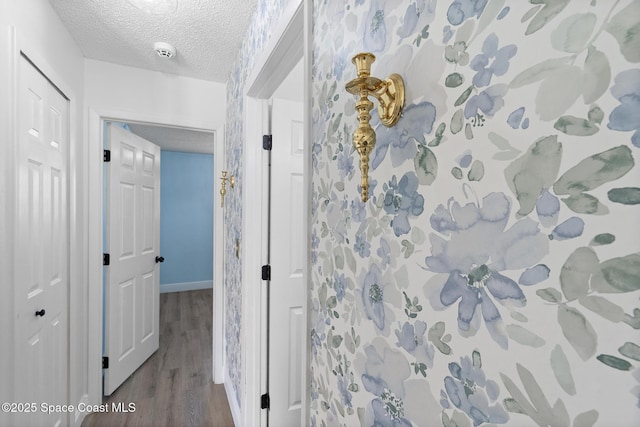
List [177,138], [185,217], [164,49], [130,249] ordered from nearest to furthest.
→ 1. [164,49]
2. [130,249]
3. [177,138]
4. [185,217]

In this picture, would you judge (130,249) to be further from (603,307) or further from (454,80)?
(603,307)

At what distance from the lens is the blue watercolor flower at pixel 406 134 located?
1.63ft

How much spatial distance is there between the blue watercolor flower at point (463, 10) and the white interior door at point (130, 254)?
2.54 metres

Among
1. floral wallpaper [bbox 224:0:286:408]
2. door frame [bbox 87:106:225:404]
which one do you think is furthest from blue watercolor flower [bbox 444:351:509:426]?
door frame [bbox 87:106:225:404]

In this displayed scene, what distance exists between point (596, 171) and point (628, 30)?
0.12 metres

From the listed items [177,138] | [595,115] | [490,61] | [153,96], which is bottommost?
[595,115]

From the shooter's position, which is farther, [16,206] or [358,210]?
[16,206]

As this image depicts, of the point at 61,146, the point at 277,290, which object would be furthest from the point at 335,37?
the point at 61,146

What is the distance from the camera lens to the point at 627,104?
271 millimetres

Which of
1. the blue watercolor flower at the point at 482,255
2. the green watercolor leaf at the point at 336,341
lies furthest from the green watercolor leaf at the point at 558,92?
the green watercolor leaf at the point at 336,341

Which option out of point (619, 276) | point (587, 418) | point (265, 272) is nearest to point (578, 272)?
point (619, 276)

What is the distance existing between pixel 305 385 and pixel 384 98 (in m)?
0.83

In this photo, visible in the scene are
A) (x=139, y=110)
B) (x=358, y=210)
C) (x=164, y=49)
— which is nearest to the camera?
(x=358, y=210)

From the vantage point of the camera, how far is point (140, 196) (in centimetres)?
266
